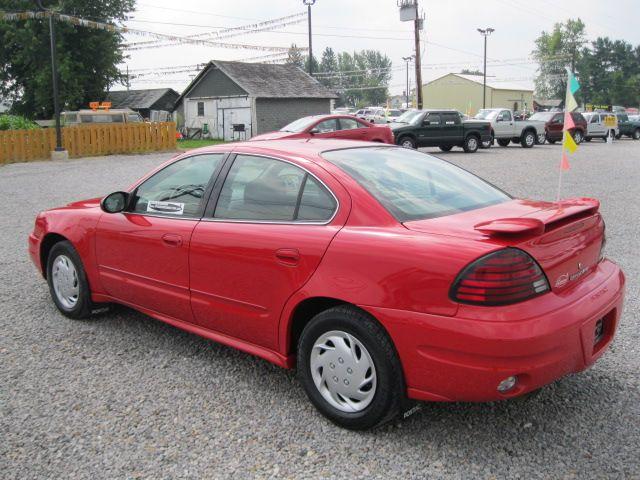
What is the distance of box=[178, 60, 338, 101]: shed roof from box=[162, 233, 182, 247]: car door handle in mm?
38223

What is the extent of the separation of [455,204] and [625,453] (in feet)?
4.80

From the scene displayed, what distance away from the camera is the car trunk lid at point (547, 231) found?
9.29 feet

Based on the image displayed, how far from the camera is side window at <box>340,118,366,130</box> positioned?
63.0 ft

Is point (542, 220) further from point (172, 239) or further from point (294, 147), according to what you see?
point (172, 239)

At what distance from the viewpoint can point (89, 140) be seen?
24453mm

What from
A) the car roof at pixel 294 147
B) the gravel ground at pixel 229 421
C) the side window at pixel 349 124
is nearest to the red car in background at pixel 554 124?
the side window at pixel 349 124

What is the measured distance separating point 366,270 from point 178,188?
5.67 feet

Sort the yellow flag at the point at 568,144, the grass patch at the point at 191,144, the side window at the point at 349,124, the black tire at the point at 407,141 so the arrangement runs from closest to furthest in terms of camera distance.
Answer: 1. the yellow flag at the point at 568,144
2. the side window at the point at 349,124
3. the black tire at the point at 407,141
4. the grass patch at the point at 191,144

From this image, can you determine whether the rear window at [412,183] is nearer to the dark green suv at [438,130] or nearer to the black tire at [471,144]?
the dark green suv at [438,130]

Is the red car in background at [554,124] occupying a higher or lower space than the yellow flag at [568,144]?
higher

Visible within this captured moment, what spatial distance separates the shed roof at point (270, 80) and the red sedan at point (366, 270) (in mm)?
38197

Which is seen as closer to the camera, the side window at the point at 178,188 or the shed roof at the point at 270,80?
the side window at the point at 178,188

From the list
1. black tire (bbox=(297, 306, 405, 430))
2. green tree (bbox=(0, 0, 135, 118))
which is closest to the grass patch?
green tree (bbox=(0, 0, 135, 118))

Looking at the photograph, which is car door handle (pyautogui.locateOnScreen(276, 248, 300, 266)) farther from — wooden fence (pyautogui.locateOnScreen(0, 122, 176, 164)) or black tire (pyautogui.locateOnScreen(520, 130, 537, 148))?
black tire (pyautogui.locateOnScreen(520, 130, 537, 148))
